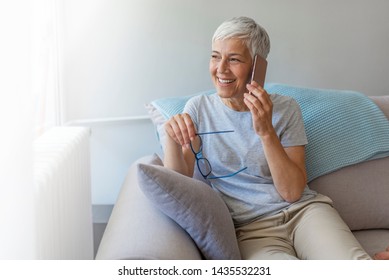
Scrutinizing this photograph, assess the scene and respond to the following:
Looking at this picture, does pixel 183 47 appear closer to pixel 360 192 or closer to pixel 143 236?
pixel 360 192

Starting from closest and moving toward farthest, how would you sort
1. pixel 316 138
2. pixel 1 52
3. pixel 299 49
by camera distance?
pixel 1 52 < pixel 316 138 < pixel 299 49

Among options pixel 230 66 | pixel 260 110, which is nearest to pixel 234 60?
pixel 230 66

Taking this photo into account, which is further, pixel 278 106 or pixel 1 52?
pixel 278 106

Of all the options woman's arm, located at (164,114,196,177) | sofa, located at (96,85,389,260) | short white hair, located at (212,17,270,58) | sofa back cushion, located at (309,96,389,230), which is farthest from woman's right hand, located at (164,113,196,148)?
sofa back cushion, located at (309,96,389,230)

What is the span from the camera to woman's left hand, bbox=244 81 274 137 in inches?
56.3

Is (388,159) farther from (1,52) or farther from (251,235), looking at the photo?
(1,52)

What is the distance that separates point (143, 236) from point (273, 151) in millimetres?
388

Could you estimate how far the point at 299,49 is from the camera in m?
1.93

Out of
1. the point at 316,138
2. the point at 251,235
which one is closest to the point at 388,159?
the point at 316,138

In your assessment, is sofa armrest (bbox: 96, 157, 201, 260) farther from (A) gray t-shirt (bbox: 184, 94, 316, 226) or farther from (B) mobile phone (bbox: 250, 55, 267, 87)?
(B) mobile phone (bbox: 250, 55, 267, 87)

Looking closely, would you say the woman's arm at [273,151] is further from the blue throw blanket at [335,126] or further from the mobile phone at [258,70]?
the blue throw blanket at [335,126]

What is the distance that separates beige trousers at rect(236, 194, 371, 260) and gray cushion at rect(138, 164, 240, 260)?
0.36 feet

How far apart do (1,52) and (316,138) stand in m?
0.90

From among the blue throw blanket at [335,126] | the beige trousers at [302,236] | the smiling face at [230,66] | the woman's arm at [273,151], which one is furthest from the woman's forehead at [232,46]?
the beige trousers at [302,236]
